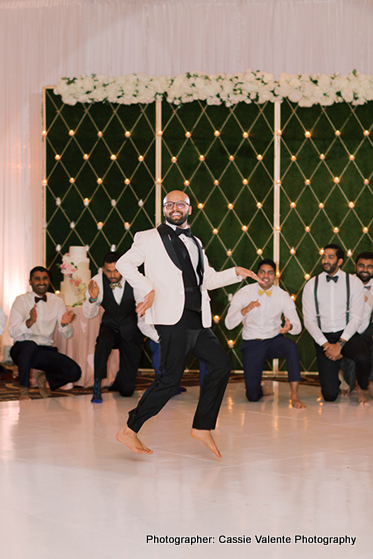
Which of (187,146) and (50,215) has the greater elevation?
(187,146)

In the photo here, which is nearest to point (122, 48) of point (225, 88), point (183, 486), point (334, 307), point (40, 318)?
point (225, 88)

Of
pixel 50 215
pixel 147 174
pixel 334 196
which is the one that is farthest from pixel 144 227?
pixel 334 196

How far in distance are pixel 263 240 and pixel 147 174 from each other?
141cm

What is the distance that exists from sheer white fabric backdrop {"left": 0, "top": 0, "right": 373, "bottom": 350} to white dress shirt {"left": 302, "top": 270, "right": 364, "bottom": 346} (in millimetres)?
2751

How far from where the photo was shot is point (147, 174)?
770 centimetres

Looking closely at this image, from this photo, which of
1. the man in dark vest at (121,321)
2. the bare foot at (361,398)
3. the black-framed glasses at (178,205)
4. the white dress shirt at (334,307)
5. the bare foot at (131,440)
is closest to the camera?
the bare foot at (131,440)

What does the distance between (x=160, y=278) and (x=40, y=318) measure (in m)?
2.44

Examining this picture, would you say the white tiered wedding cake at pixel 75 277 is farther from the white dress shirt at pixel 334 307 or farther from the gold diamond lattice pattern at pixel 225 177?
the white dress shirt at pixel 334 307

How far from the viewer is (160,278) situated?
13.1 feet

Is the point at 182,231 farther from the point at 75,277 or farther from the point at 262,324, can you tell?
the point at 75,277

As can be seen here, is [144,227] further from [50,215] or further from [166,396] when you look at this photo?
[166,396]

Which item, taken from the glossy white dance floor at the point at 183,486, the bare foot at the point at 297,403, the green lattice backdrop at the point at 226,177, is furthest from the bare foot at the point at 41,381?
the bare foot at the point at 297,403

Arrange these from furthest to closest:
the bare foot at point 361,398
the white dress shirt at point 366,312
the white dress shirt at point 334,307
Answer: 1. the white dress shirt at point 366,312
2. the white dress shirt at point 334,307
3. the bare foot at point 361,398

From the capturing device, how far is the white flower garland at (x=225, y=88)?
24.3 feet
